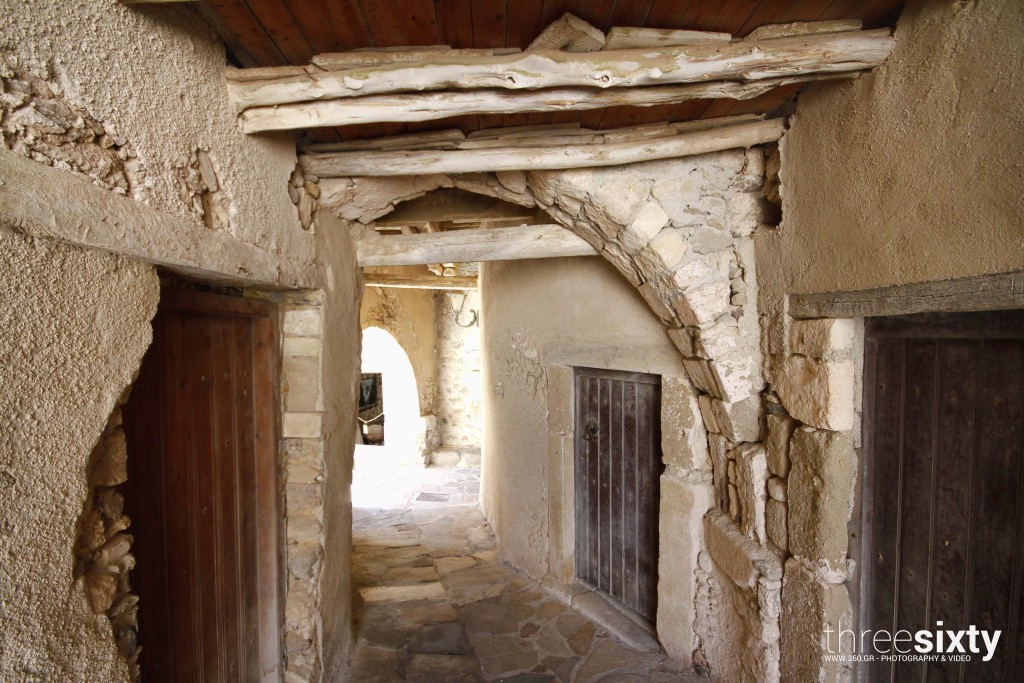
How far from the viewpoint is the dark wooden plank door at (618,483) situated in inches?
128

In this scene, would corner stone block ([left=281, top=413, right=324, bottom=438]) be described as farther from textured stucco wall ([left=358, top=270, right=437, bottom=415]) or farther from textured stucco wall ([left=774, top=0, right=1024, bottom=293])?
textured stucco wall ([left=358, top=270, right=437, bottom=415])

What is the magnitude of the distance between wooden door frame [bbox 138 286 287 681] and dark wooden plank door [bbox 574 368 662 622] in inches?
84.9

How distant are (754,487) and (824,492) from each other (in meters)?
0.43

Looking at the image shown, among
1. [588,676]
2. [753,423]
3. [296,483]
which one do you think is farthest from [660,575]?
[296,483]

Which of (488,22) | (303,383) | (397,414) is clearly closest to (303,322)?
(303,383)

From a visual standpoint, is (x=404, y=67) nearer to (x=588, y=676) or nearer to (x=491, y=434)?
(x=588, y=676)

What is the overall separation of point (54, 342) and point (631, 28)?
189 centimetres

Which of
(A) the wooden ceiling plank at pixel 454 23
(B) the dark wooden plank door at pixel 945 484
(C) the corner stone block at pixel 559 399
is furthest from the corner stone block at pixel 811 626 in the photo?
(A) the wooden ceiling plank at pixel 454 23

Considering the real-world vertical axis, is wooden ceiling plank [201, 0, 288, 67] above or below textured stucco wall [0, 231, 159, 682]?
above

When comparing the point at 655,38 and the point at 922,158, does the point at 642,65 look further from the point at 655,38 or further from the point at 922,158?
the point at 922,158

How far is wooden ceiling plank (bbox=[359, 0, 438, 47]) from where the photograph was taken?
1483mm

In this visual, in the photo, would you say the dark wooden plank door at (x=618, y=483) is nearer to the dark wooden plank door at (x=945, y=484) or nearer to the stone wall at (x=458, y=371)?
the dark wooden plank door at (x=945, y=484)

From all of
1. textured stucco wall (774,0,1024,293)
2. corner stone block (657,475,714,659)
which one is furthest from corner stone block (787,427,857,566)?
corner stone block (657,475,714,659)

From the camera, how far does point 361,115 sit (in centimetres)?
176
